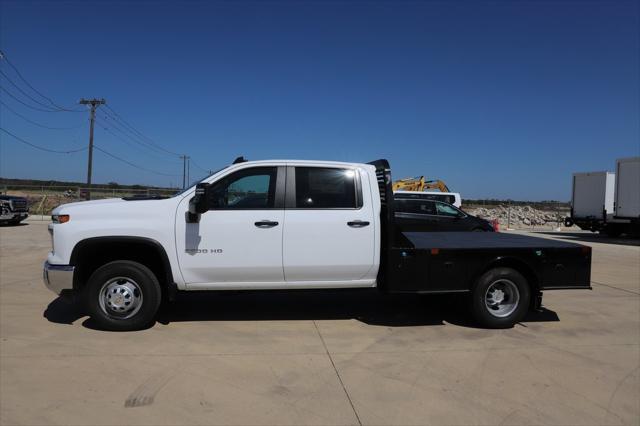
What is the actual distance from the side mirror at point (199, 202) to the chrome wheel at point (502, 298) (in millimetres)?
3554

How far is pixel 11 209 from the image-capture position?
20938 millimetres

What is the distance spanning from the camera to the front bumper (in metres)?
5.50

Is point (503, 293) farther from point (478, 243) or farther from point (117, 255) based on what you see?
point (117, 255)

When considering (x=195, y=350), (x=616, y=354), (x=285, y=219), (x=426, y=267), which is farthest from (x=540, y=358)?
(x=195, y=350)

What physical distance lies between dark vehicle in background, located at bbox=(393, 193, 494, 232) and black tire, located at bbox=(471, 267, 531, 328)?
27.7ft

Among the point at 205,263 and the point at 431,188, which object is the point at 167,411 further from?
the point at 431,188

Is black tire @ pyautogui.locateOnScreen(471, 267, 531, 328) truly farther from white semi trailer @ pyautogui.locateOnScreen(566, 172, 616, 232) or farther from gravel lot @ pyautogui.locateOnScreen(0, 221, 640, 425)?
white semi trailer @ pyautogui.locateOnScreen(566, 172, 616, 232)

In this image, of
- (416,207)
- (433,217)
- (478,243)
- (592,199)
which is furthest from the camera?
(592,199)

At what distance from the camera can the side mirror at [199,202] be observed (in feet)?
17.7

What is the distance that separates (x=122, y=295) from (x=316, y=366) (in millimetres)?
2440

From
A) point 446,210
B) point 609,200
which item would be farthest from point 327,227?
point 609,200

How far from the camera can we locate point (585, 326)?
21.1ft

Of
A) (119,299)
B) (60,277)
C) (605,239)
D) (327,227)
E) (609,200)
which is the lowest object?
(119,299)

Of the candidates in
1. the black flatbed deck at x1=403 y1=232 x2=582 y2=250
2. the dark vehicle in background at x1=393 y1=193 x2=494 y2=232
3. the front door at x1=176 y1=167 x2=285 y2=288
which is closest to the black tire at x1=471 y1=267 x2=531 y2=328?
the black flatbed deck at x1=403 y1=232 x2=582 y2=250
